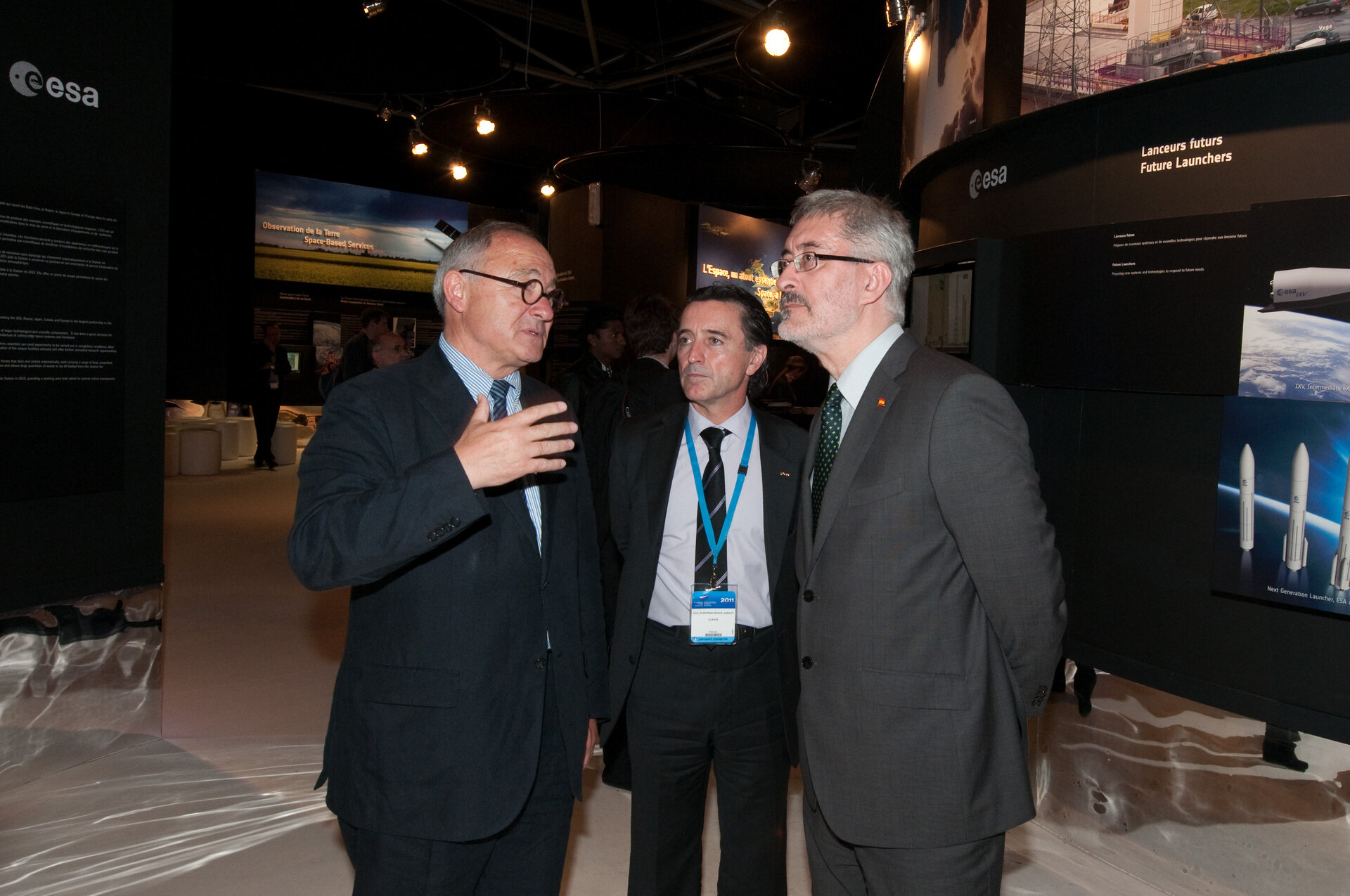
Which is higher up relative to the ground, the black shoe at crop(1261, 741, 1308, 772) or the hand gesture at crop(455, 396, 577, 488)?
the hand gesture at crop(455, 396, 577, 488)

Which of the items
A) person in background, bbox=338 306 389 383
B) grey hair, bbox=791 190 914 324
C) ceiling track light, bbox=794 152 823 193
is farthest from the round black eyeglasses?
ceiling track light, bbox=794 152 823 193

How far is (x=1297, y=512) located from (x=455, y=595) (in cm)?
236

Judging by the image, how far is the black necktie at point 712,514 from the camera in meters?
2.35

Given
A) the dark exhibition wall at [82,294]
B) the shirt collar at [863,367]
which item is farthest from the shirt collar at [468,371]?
the dark exhibition wall at [82,294]

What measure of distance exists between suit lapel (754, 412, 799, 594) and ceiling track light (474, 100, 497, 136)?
572 centimetres

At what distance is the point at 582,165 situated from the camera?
773cm

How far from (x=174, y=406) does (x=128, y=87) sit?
10772 mm

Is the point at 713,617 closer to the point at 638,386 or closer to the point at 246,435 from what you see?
the point at 638,386

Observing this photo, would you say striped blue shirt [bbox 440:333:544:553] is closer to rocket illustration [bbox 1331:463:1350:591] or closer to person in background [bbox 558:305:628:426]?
rocket illustration [bbox 1331:463:1350:591]

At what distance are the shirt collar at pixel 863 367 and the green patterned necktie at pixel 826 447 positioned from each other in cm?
3

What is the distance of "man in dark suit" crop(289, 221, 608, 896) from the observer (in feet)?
4.94

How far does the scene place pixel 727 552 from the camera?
2.36 m

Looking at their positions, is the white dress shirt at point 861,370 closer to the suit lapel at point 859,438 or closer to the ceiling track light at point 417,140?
the suit lapel at point 859,438

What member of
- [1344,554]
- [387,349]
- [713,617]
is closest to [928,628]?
[713,617]
